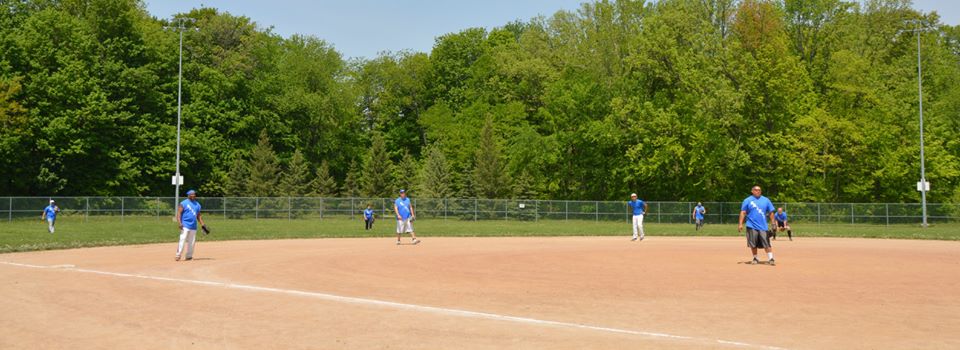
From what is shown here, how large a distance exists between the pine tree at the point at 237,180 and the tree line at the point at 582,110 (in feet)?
0.52

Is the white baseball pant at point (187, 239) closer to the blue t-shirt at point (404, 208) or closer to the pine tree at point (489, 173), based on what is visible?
the blue t-shirt at point (404, 208)

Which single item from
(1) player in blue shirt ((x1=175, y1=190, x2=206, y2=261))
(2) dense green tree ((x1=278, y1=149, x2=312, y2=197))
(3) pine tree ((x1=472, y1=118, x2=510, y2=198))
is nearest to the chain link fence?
(3) pine tree ((x1=472, y1=118, x2=510, y2=198))

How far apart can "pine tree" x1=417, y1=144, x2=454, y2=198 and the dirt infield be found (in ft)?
155

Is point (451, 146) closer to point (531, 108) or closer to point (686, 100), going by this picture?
point (531, 108)

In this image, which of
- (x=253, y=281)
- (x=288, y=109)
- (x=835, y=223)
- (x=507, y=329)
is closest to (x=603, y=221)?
(x=835, y=223)

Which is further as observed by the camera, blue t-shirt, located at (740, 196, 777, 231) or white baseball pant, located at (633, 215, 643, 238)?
white baseball pant, located at (633, 215, 643, 238)

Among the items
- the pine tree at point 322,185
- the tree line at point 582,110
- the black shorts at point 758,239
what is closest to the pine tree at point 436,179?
the tree line at point 582,110

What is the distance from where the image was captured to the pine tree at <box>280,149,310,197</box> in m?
71.3

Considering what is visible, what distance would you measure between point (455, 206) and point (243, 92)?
27785 millimetres

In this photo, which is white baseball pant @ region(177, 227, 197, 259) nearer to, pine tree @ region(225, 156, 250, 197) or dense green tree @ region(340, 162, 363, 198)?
pine tree @ region(225, 156, 250, 197)

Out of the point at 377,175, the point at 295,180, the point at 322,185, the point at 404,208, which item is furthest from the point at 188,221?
the point at 322,185

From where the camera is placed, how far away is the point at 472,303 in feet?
41.2

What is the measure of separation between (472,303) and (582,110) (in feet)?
190

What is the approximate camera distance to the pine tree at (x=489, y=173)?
69062mm
